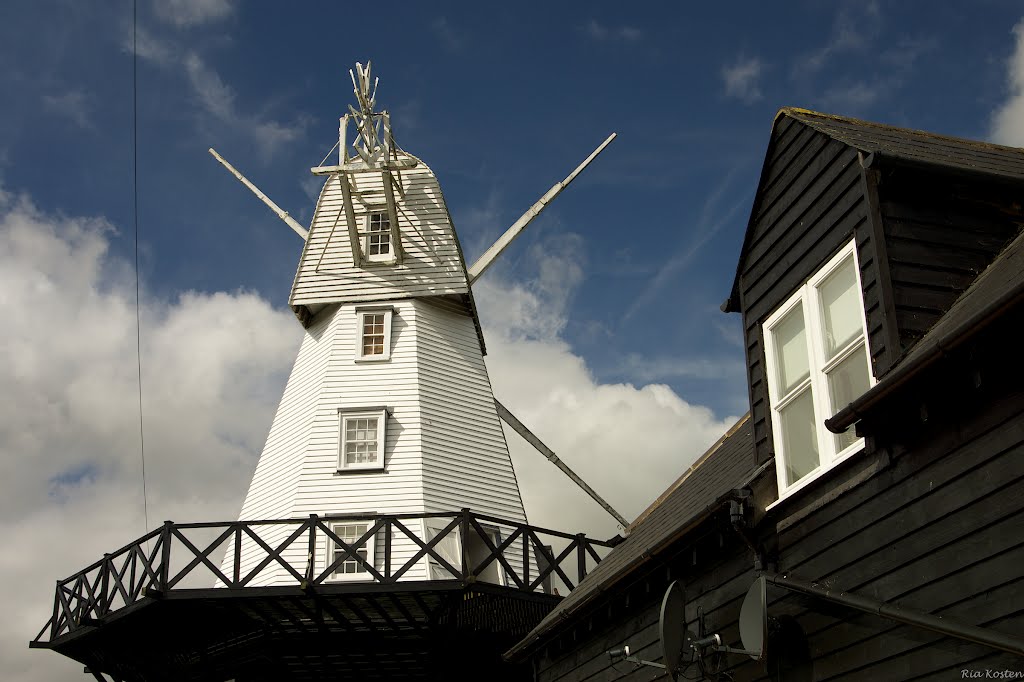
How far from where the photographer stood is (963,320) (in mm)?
6340

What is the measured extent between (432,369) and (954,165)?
1546 cm

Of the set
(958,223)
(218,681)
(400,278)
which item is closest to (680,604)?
(958,223)

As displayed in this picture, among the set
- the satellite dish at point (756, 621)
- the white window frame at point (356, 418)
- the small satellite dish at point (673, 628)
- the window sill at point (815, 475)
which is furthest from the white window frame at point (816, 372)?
the white window frame at point (356, 418)

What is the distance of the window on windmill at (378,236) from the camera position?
77.1 feet

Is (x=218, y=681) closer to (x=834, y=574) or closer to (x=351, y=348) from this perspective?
(x=351, y=348)

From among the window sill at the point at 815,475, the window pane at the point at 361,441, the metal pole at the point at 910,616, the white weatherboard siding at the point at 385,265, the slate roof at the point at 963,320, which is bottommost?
the metal pole at the point at 910,616

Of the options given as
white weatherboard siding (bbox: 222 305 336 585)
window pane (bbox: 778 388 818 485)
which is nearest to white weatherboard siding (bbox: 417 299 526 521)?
white weatherboard siding (bbox: 222 305 336 585)

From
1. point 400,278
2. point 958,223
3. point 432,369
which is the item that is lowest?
point 958,223

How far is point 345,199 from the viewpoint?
22.6m

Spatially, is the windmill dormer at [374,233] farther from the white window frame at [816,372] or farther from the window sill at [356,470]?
the white window frame at [816,372]

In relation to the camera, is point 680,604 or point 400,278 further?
point 400,278

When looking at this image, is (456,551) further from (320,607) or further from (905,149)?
(905,149)

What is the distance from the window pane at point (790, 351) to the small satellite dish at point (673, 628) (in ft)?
5.73

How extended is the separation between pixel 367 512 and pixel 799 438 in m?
12.7
